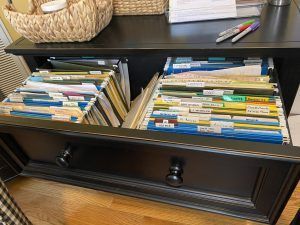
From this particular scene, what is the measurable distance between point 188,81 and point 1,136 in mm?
545

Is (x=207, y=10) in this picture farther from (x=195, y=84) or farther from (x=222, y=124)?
(x=222, y=124)

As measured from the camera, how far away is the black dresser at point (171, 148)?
45 cm

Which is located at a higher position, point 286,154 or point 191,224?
point 286,154

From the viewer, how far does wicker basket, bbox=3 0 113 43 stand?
1.96 feet

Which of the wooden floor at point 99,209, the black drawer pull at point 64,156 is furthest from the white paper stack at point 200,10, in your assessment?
the wooden floor at point 99,209

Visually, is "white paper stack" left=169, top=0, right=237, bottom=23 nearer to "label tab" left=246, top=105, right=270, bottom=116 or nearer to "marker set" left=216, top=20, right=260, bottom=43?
"marker set" left=216, top=20, right=260, bottom=43

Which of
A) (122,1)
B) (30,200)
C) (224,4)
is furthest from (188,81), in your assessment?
(30,200)

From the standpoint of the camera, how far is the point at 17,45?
0.76 meters

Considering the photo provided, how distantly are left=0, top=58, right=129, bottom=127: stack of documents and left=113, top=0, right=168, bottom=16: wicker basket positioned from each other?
0.18 meters

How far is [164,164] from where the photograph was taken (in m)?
0.58

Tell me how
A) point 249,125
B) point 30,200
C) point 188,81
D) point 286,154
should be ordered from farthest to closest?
point 30,200 → point 188,81 → point 249,125 → point 286,154

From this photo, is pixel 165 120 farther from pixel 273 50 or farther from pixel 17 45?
pixel 17 45

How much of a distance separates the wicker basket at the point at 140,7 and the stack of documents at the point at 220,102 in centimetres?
20

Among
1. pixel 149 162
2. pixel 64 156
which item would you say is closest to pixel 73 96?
pixel 64 156
